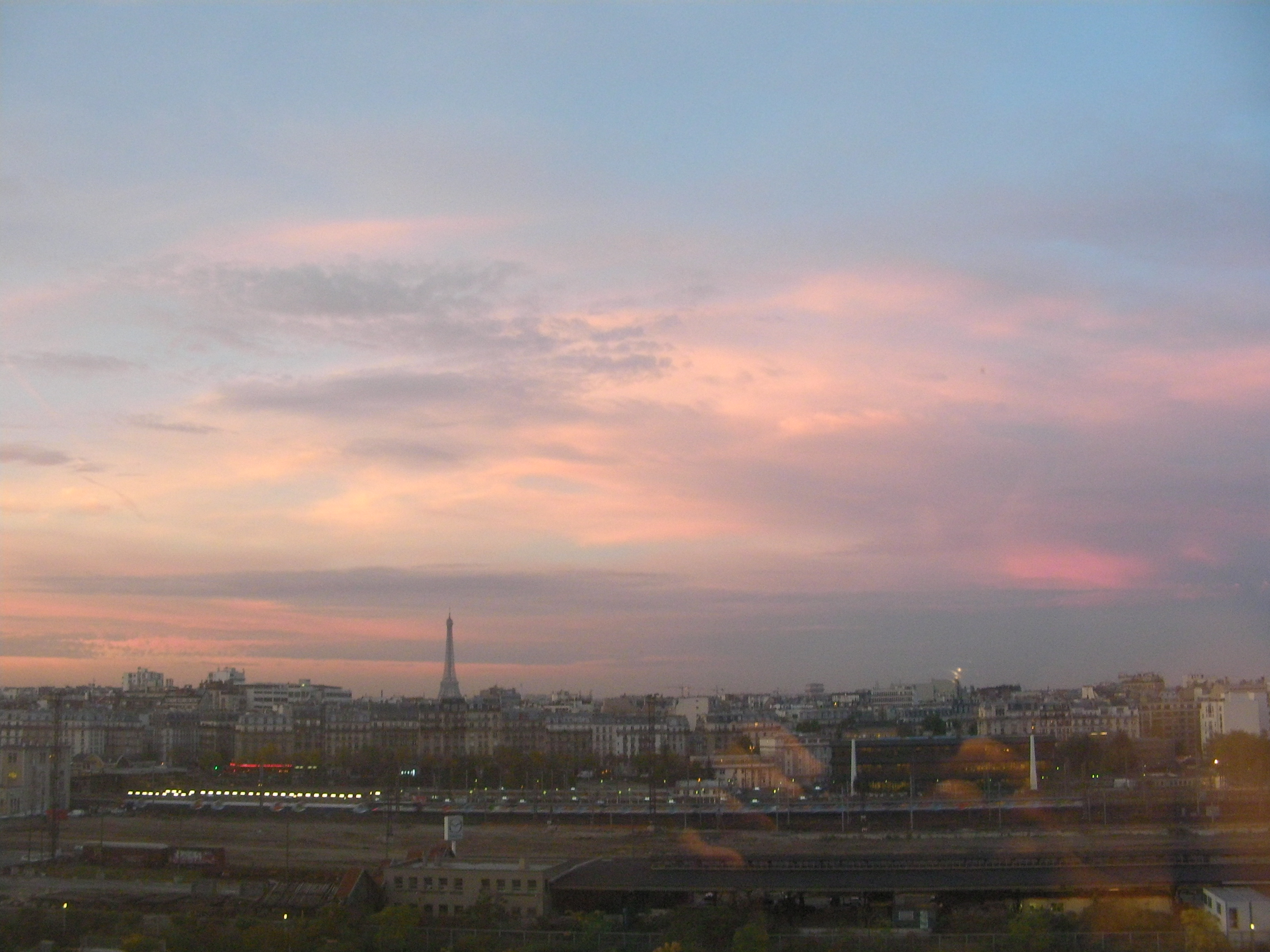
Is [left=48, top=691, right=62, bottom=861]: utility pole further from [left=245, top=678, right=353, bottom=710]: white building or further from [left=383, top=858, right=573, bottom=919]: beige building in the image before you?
[left=245, top=678, right=353, bottom=710]: white building

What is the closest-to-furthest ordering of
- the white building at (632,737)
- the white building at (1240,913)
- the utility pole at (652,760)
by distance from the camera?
1. the white building at (1240,913)
2. the utility pole at (652,760)
3. the white building at (632,737)

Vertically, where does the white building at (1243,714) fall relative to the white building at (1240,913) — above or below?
above

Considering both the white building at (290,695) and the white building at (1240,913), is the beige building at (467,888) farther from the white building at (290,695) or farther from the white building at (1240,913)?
the white building at (290,695)

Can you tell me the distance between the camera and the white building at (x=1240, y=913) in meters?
8.01

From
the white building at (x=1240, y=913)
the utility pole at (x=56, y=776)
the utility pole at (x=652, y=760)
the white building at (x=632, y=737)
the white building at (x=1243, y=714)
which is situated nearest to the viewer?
the white building at (x=1240, y=913)

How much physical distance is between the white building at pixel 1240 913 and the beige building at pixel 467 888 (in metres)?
4.48

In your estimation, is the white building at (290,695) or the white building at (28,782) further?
the white building at (290,695)

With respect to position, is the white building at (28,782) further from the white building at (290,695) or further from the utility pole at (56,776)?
the white building at (290,695)

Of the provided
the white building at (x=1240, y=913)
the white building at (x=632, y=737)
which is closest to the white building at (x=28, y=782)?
the white building at (x=632, y=737)

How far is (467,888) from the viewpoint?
9758mm

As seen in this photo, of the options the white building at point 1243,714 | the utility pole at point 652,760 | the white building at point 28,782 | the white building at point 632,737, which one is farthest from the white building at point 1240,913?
the white building at point 632,737

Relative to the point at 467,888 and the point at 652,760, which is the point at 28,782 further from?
the point at 652,760

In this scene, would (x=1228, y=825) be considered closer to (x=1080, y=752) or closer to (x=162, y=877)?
(x=1080, y=752)

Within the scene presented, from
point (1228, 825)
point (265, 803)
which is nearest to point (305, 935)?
point (1228, 825)
